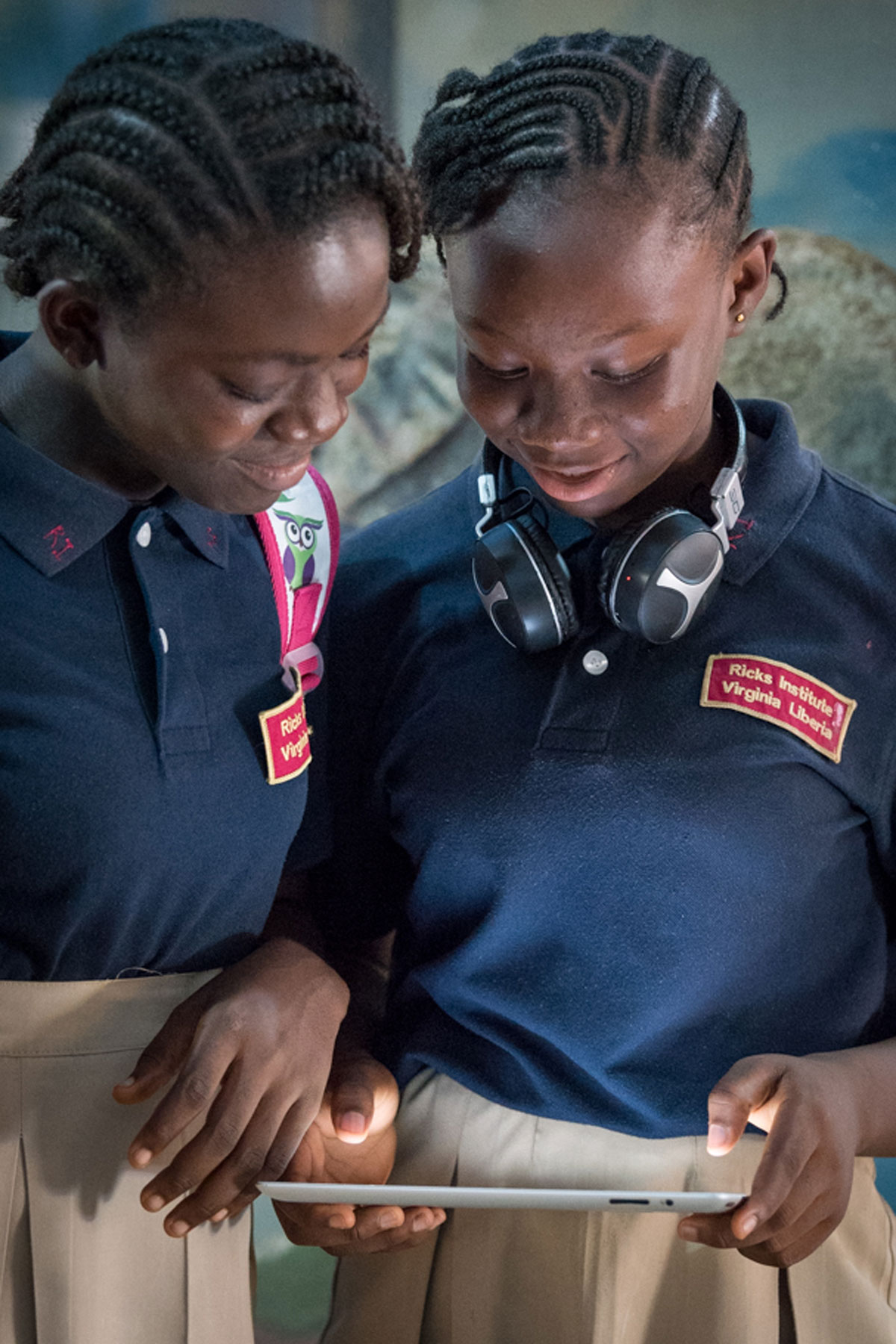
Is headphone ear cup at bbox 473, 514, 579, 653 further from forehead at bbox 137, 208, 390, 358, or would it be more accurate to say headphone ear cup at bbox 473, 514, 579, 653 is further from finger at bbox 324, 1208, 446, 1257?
finger at bbox 324, 1208, 446, 1257

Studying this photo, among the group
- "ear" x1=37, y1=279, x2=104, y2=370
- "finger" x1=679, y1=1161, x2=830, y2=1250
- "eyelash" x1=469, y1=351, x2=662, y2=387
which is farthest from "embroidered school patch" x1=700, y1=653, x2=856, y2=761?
"ear" x1=37, y1=279, x2=104, y2=370

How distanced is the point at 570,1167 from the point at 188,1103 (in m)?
0.36

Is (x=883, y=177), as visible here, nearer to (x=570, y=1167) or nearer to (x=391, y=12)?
(x=391, y=12)

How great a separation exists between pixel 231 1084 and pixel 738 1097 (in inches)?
15.4

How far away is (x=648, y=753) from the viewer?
3.73ft

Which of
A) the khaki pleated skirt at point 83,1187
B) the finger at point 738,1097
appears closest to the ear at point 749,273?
the finger at point 738,1097

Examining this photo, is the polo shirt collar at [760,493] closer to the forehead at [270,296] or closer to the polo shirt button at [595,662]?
the polo shirt button at [595,662]

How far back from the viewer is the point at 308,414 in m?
0.93

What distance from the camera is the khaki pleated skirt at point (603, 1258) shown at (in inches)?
44.4

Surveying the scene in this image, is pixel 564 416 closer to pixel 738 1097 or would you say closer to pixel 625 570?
pixel 625 570

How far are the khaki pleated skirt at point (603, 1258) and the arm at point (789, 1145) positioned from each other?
73 millimetres

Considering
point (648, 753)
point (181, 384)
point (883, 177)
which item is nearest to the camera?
point (181, 384)

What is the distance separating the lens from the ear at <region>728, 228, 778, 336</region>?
1142mm

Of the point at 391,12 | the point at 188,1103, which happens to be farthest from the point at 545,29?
the point at 188,1103
